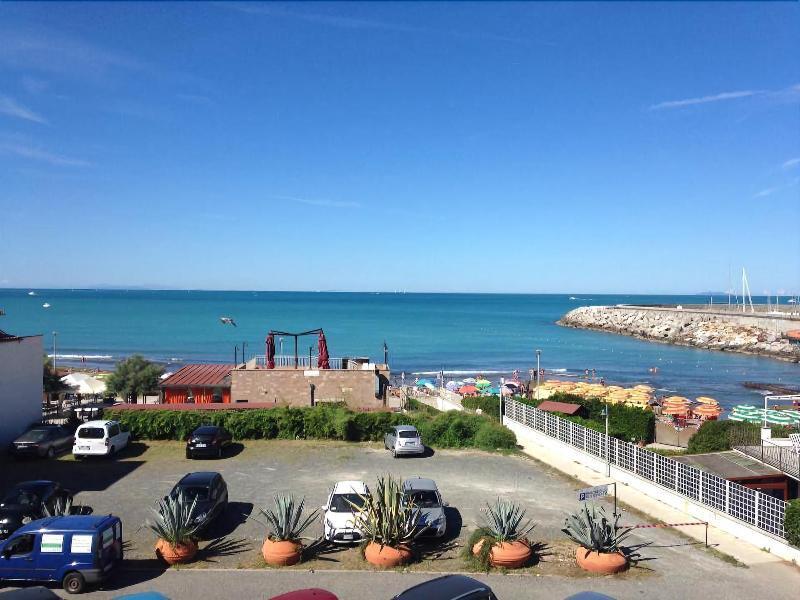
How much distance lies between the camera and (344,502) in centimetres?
1443

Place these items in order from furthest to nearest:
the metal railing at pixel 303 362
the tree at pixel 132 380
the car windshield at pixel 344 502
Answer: the tree at pixel 132 380
the metal railing at pixel 303 362
the car windshield at pixel 344 502

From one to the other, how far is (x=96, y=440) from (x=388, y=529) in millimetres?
14173

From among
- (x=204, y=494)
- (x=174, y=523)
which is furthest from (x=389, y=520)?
(x=204, y=494)

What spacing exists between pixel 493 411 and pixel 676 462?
1238 centimetres

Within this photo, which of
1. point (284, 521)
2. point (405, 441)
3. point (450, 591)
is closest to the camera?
point (450, 591)

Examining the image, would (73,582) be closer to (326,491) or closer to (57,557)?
(57,557)

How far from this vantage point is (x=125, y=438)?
2366 cm

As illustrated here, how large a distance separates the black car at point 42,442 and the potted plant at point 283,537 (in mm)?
12958

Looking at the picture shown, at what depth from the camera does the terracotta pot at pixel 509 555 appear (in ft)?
40.6

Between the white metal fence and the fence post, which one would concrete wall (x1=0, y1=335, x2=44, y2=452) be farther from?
the fence post

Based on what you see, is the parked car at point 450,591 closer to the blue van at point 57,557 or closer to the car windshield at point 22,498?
the blue van at point 57,557

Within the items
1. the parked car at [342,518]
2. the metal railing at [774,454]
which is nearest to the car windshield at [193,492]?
the parked car at [342,518]

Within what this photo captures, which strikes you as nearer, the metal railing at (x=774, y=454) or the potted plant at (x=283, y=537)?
the potted plant at (x=283, y=537)

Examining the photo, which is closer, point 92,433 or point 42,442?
point 42,442
